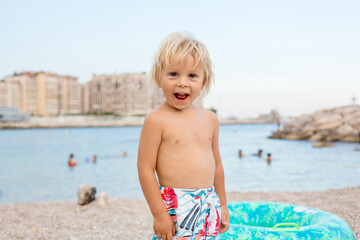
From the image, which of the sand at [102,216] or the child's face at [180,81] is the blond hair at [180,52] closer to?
the child's face at [180,81]

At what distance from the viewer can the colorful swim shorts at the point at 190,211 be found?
1.91 m

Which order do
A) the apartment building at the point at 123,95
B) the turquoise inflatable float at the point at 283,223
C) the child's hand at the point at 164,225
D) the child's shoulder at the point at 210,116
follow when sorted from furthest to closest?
the apartment building at the point at 123,95 < the turquoise inflatable float at the point at 283,223 < the child's shoulder at the point at 210,116 < the child's hand at the point at 164,225

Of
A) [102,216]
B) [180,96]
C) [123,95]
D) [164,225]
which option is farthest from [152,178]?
→ [123,95]

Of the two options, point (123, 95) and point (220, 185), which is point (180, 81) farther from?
point (123, 95)

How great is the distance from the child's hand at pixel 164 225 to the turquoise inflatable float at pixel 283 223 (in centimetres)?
140

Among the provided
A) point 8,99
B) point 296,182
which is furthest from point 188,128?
point 8,99

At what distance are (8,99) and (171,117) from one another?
128 metres

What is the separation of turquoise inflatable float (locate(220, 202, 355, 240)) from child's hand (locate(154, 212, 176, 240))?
4.61 feet

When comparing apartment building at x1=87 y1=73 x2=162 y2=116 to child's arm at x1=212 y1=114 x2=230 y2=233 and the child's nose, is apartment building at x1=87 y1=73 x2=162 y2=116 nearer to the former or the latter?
child's arm at x1=212 y1=114 x2=230 y2=233

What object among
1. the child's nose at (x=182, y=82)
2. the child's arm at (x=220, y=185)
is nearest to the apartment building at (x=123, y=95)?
the child's arm at (x=220, y=185)

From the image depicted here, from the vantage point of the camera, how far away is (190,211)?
6.26 ft

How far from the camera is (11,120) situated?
98812 millimetres

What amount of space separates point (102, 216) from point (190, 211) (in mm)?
4971

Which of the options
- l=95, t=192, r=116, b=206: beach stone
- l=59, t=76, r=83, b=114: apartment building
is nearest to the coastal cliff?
l=95, t=192, r=116, b=206: beach stone
